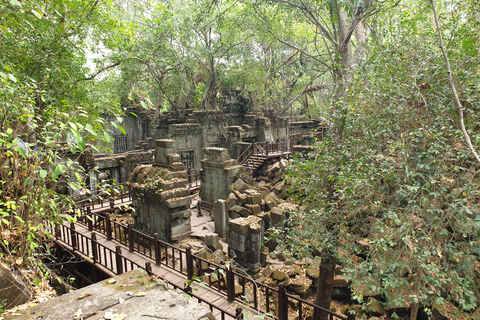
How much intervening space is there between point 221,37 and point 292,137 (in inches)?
393

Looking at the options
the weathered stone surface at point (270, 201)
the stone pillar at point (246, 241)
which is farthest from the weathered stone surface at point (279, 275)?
the weathered stone surface at point (270, 201)

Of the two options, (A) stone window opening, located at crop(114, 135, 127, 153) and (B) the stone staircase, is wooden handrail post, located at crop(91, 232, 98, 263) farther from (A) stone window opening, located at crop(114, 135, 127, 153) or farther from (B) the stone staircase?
(A) stone window opening, located at crop(114, 135, 127, 153)

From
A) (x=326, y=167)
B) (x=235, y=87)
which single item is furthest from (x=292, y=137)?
(x=326, y=167)

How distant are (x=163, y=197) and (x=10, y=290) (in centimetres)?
661

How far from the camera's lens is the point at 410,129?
15.3ft

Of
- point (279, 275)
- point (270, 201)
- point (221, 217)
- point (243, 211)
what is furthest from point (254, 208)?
point (279, 275)

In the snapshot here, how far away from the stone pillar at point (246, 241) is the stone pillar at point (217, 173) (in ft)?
17.4

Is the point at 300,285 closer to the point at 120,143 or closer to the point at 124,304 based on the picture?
the point at 124,304

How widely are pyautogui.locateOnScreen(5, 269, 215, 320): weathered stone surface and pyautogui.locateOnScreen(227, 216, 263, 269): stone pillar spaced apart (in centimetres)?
588

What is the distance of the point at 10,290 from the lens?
4.27 metres

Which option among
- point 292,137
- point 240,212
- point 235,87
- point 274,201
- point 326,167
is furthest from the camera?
point 235,87

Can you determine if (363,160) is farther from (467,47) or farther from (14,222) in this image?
(14,222)

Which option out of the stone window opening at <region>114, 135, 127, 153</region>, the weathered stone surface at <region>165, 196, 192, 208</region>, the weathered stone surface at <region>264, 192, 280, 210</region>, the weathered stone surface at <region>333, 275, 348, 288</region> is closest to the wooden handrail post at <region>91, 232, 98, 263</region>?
the weathered stone surface at <region>165, 196, 192, 208</region>

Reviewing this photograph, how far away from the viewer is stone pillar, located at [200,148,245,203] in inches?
588
